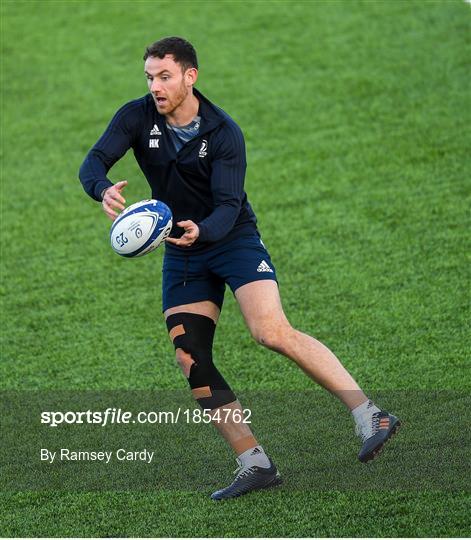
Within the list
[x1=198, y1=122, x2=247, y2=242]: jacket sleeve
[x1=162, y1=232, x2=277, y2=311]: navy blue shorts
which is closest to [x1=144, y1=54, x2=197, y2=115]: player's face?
[x1=198, y1=122, x2=247, y2=242]: jacket sleeve

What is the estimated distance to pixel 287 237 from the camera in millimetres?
10781

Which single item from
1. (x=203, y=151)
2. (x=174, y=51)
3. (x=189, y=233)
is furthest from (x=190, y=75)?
(x=189, y=233)

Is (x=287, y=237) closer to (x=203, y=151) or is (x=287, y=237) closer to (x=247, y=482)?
(x=203, y=151)

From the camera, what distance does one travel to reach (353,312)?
9.15 meters

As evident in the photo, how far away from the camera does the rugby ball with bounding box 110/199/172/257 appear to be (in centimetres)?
585

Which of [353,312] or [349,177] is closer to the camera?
[353,312]

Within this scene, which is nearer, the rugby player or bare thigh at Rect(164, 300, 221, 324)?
the rugby player

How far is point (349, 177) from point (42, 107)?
472cm

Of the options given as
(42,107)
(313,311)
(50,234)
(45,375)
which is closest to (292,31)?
(42,107)

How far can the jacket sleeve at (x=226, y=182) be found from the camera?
235 inches

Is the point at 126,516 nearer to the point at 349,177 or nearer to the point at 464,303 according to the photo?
the point at 464,303

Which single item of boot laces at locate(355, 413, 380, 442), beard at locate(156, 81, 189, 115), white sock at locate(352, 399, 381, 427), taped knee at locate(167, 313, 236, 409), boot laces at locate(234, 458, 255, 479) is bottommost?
boot laces at locate(234, 458, 255, 479)

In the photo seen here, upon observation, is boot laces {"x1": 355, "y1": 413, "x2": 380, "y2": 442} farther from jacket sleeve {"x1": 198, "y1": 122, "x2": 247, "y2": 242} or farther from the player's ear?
the player's ear

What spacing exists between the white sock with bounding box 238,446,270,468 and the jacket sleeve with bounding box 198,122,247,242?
3.79 feet
